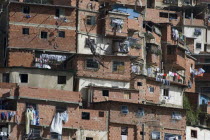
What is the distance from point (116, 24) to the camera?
258 feet

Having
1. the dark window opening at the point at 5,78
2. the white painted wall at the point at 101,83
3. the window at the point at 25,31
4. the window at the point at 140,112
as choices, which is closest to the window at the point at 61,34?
the window at the point at 25,31

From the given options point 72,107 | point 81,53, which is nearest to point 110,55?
point 81,53

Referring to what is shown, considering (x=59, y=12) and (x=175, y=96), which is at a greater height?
(x=59, y=12)

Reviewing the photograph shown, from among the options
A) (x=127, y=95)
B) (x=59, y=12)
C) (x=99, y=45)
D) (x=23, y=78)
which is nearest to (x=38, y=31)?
(x=59, y=12)

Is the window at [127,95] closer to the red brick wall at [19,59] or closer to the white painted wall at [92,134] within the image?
the white painted wall at [92,134]

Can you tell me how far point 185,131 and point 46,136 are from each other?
14001 mm

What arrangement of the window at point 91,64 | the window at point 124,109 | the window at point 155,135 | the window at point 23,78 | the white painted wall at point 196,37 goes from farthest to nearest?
the white painted wall at point 196,37 < the window at point 91,64 < the window at point 23,78 < the window at point 155,135 < the window at point 124,109

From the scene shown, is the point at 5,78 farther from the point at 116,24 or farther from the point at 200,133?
the point at 200,133

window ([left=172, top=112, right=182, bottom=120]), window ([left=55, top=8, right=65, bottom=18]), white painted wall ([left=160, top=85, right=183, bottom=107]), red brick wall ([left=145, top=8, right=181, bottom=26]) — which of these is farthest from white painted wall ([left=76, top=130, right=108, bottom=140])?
red brick wall ([left=145, top=8, right=181, bottom=26])

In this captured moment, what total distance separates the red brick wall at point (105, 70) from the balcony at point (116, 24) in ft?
13.9

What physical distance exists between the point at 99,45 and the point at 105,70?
477cm

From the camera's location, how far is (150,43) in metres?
83.4

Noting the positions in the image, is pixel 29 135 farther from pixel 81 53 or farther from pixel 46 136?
pixel 81 53

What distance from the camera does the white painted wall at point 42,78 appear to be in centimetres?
7125
